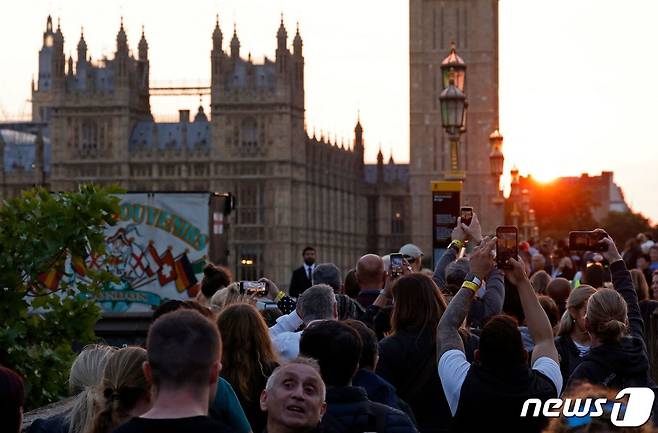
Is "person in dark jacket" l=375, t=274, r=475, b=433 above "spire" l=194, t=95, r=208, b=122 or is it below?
below

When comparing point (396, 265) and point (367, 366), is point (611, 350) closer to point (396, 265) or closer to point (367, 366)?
point (367, 366)

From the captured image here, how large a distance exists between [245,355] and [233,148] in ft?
231

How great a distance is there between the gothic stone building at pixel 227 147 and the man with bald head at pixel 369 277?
64.8 meters

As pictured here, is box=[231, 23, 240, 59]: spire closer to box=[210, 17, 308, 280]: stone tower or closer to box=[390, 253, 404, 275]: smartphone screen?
box=[210, 17, 308, 280]: stone tower

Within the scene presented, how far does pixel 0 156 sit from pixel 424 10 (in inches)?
905

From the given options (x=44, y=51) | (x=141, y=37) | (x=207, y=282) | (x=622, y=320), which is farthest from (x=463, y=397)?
(x=44, y=51)

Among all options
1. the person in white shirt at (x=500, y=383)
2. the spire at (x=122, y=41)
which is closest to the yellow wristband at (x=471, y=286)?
the person in white shirt at (x=500, y=383)

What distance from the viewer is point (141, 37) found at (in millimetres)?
83562

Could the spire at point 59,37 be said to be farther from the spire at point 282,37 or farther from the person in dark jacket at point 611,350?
the person in dark jacket at point 611,350

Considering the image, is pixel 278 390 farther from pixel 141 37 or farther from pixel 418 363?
pixel 141 37

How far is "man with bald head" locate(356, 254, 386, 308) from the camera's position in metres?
9.52

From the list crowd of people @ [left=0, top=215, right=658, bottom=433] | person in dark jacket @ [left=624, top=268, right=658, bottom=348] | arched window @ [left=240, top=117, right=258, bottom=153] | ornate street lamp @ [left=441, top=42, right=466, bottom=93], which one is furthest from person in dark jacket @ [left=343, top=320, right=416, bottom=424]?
arched window @ [left=240, top=117, right=258, bottom=153]

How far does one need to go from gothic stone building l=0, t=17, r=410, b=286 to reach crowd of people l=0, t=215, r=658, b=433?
6699cm

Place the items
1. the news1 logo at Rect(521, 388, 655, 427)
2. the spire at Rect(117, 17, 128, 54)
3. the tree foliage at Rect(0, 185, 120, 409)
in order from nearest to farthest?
the news1 logo at Rect(521, 388, 655, 427) < the tree foliage at Rect(0, 185, 120, 409) < the spire at Rect(117, 17, 128, 54)
